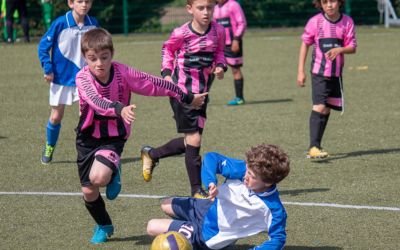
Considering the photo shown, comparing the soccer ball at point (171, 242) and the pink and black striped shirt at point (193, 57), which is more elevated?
the pink and black striped shirt at point (193, 57)

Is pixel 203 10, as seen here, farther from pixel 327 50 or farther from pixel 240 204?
pixel 240 204

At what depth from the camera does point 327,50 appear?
386 inches

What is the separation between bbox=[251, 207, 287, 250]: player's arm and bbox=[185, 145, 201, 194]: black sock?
6.87ft

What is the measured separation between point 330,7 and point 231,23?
18.2 feet

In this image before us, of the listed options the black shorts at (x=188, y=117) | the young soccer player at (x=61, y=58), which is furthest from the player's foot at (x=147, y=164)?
the young soccer player at (x=61, y=58)

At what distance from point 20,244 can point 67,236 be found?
1.29 feet

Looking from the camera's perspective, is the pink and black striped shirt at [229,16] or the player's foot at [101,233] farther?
the pink and black striped shirt at [229,16]

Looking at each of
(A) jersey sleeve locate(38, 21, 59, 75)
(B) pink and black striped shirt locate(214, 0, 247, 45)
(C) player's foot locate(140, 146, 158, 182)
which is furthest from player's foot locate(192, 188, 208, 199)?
(B) pink and black striped shirt locate(214, 0, 247, 45)

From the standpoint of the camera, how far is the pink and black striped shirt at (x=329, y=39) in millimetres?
9797

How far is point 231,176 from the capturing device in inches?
230

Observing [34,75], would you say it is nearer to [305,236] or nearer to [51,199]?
[51,199]

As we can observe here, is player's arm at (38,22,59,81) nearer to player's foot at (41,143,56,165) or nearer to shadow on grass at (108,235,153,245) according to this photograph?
player's foot at (41,143,56,165)

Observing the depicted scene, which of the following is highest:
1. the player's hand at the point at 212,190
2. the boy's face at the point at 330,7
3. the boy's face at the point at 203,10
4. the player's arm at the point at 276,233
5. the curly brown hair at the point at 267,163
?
the boy's face at the point at 203,10

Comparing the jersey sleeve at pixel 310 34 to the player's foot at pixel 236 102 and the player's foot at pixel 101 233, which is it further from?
the player's foot at pixel 236 102
